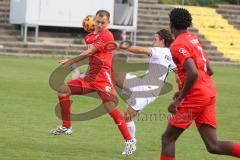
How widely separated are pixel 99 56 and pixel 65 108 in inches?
41.2

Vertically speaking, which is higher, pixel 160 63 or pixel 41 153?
pixel 160 63

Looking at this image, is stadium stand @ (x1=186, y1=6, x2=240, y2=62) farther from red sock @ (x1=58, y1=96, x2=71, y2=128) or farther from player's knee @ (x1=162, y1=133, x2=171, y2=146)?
player's knee @ (x1=162, y1=133, x2=171, y2=146)

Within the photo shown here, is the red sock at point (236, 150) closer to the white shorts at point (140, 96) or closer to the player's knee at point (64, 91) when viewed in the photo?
the white shorts at point (140, 96)

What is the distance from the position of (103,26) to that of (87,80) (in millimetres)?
890

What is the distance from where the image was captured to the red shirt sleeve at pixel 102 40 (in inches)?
425

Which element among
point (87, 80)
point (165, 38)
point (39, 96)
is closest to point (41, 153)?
point (87, 80)

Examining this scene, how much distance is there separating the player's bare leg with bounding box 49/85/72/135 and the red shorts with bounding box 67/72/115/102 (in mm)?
100

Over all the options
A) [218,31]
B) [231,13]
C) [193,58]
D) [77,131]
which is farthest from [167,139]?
[231,13]

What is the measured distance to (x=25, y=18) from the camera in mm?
33562

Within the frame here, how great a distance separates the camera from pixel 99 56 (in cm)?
1102

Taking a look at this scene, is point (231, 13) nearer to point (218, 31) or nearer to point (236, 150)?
point (218, 31)

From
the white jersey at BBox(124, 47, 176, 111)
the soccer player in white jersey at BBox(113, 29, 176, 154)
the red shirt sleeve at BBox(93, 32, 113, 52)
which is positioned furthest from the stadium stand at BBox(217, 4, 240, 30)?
the red shirt sleeve at BBox(93, 32, 113, 52)

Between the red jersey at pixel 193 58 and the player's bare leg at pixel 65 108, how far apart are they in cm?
330

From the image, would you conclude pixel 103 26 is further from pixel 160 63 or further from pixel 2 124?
pixel 2 124
